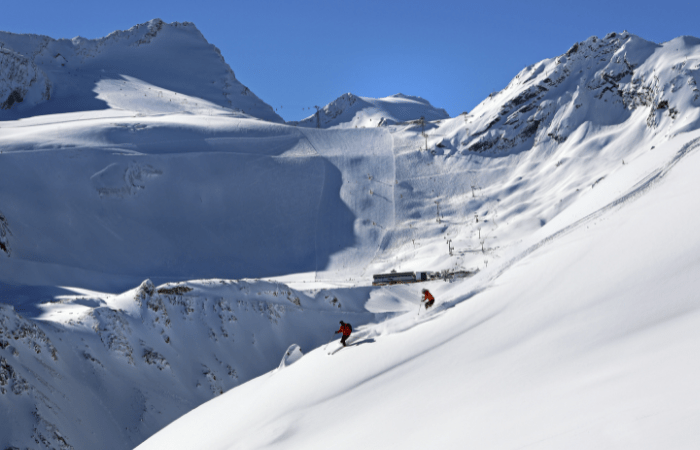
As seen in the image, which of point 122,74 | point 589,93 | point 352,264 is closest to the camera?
point 352,264

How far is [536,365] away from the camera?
29.7ft

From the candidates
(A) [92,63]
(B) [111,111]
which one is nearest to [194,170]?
(B) [111,111]

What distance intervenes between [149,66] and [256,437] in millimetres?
94029

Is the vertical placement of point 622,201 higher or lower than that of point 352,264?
lower

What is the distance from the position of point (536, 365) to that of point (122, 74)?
9341 centimetres

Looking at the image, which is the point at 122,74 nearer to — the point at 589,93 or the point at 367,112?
the point at 367,112

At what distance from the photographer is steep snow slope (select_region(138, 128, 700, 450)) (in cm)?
658

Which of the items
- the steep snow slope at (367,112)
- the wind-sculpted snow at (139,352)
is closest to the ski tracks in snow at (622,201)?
the wind-sculpted snow at (139,352)

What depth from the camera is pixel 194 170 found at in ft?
173

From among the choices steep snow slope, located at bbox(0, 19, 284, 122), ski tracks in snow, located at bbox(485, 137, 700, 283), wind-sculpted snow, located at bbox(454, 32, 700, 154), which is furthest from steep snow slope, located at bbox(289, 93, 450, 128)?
ski tracks in snow, located at bbox(485, 137, 700, 283)

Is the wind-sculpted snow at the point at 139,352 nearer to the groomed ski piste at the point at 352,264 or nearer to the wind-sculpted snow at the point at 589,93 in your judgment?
the groomed ski piste at the point at 352,264

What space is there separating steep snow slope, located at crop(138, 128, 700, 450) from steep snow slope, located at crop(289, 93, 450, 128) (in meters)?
104

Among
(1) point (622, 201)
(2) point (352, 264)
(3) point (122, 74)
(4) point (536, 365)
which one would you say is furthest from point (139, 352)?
(3) point (122, 74)

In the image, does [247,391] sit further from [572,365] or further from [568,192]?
[568,192]
